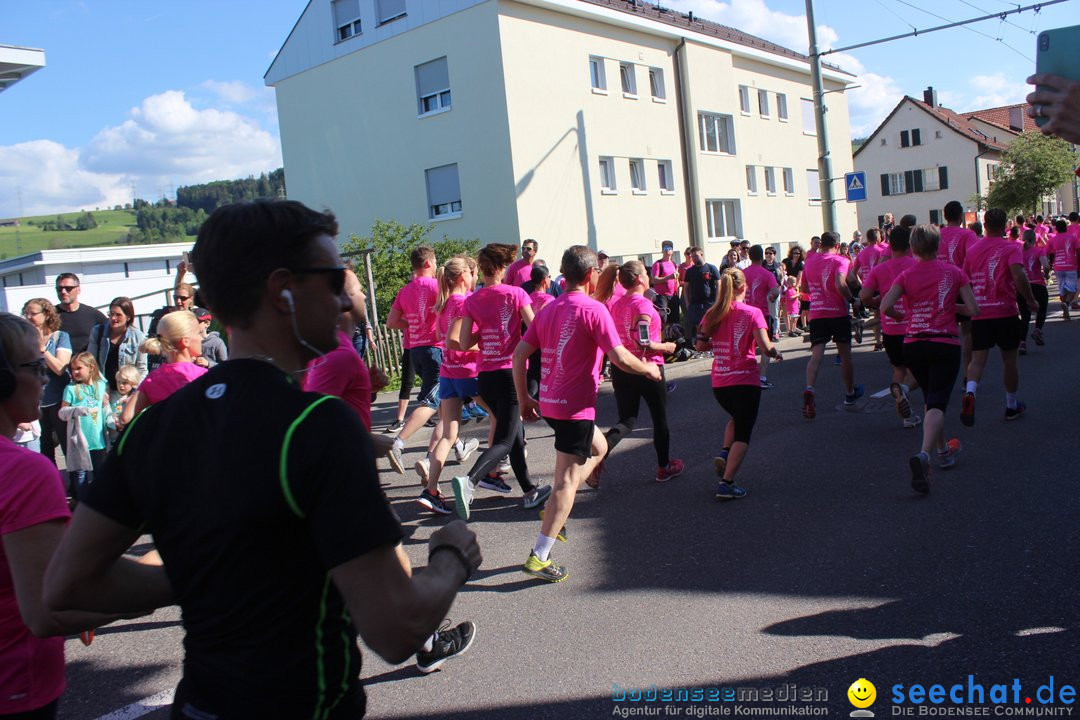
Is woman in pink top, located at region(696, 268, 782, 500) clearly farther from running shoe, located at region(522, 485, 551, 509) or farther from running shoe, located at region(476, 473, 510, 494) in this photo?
running shoe, located at region(476, 473, 510, 494)

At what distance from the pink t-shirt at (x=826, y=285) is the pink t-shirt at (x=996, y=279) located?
63.5 inches

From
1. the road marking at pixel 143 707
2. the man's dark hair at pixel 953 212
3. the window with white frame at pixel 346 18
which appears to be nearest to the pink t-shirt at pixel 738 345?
the road marking at pixel 143 707

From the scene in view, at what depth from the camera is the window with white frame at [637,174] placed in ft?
100

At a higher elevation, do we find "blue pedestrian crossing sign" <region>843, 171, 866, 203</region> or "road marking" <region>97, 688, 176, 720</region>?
"blue pedestrian crossing sign" <region>843, 171, 866, 203</region>

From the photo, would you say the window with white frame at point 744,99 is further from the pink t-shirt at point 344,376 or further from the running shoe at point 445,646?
the running shoe at point 445,646

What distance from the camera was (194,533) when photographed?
65.2 inches

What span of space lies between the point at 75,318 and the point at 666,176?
82.9 feet

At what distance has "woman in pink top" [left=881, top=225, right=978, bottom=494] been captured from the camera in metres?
6.94

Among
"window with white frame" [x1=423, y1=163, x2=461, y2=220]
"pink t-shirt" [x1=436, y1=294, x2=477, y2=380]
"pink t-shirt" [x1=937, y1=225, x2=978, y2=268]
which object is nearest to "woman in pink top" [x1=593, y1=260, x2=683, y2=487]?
"pink t-shirt" [x1=436, y1=294, x2=477, y2=380]

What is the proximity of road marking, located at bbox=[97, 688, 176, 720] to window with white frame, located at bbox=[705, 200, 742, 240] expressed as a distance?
31.1 metres

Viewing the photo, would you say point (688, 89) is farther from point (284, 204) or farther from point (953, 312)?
point (284, 204)

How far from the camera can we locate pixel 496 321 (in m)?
7.10

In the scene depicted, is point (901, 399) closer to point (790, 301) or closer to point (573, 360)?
point (573, 360)

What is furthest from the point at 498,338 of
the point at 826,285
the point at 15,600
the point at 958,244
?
the point at 958,244
